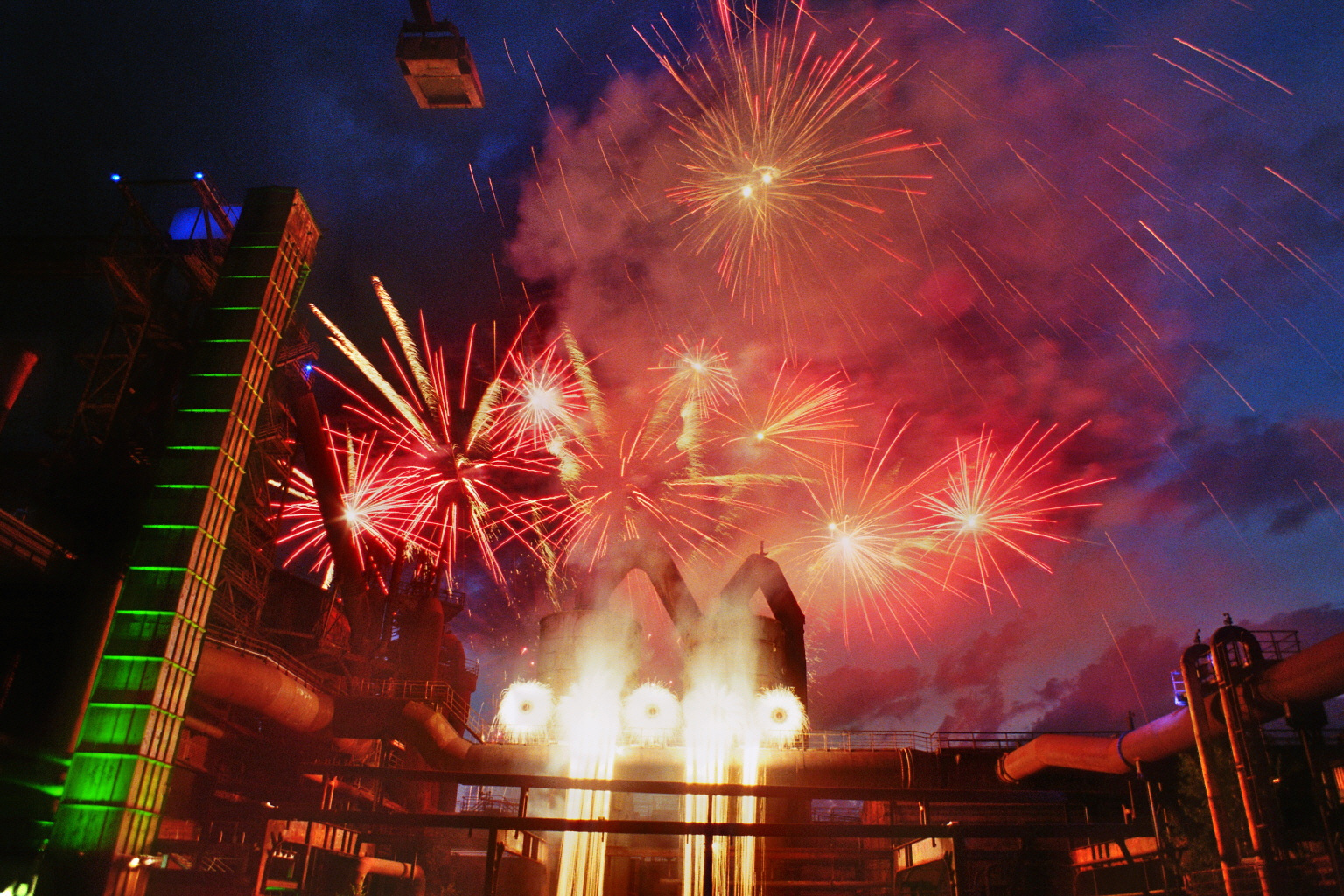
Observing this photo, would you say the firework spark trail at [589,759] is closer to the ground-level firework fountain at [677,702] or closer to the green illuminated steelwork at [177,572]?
the ground-level firework fountain at [677,702]

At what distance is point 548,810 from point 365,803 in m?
33.2

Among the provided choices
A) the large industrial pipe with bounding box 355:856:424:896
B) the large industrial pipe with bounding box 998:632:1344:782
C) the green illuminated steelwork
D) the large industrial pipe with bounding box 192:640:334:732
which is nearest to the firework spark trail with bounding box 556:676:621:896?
the large industrial pipe with bounding box 355:856:424:896

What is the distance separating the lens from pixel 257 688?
22203mm

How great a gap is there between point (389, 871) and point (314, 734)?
21.3 feet

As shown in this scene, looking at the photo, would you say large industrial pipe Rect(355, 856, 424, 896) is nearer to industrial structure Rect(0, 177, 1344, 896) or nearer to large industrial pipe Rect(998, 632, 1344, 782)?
industrial structure Rect(0, 177, 1344, 896)

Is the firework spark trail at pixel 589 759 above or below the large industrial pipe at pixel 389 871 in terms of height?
above

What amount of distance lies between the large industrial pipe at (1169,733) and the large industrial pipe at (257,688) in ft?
78.4

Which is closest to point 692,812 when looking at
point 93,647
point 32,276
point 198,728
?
point 198,728

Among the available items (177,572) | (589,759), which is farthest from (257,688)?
(589,759)

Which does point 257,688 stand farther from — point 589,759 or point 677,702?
point 677,702

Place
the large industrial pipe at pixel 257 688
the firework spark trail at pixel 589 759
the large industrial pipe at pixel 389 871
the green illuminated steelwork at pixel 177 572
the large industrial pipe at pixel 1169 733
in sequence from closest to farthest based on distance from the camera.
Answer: the green illuminated steelwork at pixel 177 572
the large industrial pipe at pixel 1169 733
the large industrial pipe at pixel 257 688
the large industrial pipe at pixel 389 871
the firework spark trail at pixel 589 759

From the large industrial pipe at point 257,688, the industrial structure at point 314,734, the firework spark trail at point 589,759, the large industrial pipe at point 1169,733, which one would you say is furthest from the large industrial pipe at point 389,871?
the large industrial pipe at point 1169,733

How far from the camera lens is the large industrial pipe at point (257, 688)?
2058cm

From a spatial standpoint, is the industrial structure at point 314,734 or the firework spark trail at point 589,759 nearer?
the industrial structure at point 314,734
